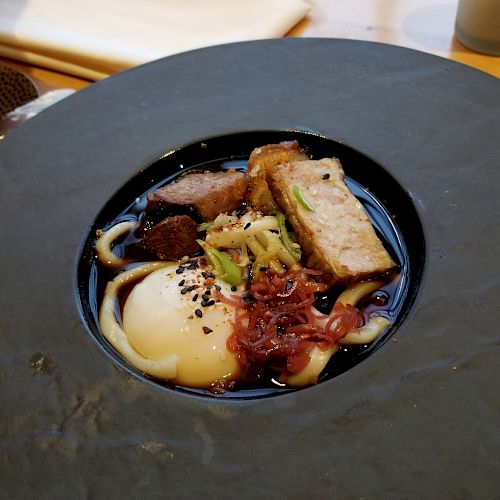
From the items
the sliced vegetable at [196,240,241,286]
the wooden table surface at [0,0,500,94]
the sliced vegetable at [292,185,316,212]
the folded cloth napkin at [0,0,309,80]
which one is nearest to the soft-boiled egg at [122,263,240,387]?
the sliced vegetable at [196,240,241,286]

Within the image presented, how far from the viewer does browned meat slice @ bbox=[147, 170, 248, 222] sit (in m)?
2.36

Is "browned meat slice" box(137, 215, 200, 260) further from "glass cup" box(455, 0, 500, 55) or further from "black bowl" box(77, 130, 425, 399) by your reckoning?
"glass cup" box(455, 0, 500, 55)

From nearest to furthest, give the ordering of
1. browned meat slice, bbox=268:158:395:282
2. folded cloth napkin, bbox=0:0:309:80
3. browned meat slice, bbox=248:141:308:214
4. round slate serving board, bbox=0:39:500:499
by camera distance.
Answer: round slate serving board, bbox=0:39:500:499
browned meat slice, bbox=268:158:395:282
browned meat slice, bbox=248:141:308:214
folded cloth napkin, bbox=0:0:309:80

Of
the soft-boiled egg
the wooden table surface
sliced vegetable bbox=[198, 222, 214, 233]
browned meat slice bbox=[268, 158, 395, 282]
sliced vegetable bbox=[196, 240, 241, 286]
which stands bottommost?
the soft-boiled egg

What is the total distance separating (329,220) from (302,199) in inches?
5.2

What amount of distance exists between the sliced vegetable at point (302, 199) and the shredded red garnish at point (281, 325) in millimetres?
300

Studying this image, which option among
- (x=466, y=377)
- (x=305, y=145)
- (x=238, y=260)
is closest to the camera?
(x=466, y=377)

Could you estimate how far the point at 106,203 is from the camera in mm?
2365

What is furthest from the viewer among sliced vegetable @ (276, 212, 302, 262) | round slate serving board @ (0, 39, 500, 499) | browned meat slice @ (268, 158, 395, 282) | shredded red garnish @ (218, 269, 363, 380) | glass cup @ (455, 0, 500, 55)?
glass cup @ (455, 0, 500, 55)

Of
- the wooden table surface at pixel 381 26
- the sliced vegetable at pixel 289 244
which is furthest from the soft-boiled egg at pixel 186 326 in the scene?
the wooden table surface at pixel 381 26

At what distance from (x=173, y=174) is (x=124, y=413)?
1238mm

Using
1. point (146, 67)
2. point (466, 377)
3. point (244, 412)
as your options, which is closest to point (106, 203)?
point (146, 67)

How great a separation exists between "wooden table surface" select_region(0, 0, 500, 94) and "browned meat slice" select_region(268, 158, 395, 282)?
1.60m

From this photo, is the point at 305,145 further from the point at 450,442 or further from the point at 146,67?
the point at 450,442
